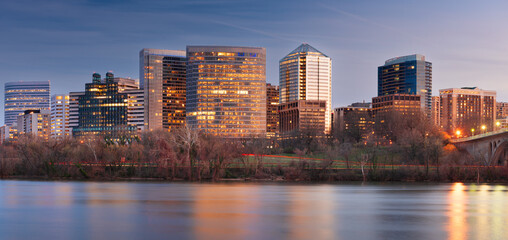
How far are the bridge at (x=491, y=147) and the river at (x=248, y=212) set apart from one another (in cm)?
2798

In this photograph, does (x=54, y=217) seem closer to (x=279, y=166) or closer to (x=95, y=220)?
(x=95, y=220)

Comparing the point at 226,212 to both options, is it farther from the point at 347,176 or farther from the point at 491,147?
the point at 491,147

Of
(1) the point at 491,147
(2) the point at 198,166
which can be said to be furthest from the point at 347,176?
(1) the point at 491,147

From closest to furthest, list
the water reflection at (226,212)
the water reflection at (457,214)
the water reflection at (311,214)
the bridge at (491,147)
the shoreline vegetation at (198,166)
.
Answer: the water reflection at (311,214)
the water reflection at (457,214)
the water reflection at (226,212)
the shoreline vegetation at (198,166)
the bridge at (491,147)

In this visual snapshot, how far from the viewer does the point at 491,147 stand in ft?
350

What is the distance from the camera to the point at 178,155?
9656 cm

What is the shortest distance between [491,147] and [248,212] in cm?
7238

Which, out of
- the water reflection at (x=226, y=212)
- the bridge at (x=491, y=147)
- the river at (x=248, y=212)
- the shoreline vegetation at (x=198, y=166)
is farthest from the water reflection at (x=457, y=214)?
the bridge at (x=491, y=147)

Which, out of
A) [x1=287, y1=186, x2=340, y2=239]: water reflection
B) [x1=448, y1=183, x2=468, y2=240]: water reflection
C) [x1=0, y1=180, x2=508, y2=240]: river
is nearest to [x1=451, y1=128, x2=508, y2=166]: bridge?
[x1=0, y1=180, x2=508, y2=240]: river

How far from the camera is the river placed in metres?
39.5

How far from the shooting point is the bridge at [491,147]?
334 feet

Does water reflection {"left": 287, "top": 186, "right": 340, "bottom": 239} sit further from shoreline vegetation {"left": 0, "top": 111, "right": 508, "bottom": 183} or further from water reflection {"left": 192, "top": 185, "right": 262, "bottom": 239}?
shoreline vegetation {"left": 0, "top": 111, "right": 508, "bottom": 183}

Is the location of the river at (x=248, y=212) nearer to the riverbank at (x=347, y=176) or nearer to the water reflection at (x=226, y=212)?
the water reflection at (x=226, y=212)

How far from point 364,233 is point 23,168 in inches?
3006
